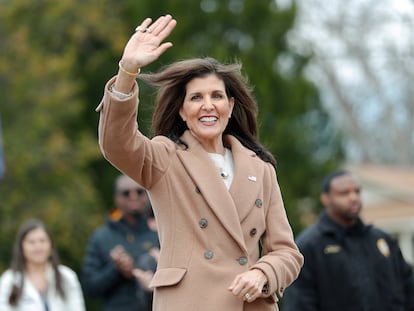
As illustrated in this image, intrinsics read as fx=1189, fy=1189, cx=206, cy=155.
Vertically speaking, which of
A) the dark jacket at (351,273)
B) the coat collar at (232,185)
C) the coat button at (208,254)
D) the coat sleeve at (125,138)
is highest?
the coat sleeve at (125,138)

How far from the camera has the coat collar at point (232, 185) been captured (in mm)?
5523

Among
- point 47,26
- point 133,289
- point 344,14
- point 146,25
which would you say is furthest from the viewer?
point 344,14

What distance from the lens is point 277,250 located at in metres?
5.68

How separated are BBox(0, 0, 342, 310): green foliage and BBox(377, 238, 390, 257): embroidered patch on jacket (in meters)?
Result: 16.3

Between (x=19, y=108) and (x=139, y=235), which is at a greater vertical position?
(x=19, y=108)

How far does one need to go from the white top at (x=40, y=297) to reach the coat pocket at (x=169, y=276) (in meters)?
5.20

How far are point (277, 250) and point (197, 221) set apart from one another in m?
0.44

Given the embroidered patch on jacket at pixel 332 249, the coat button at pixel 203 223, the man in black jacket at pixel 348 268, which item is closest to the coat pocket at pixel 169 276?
→ the coat button at pixel 203 223

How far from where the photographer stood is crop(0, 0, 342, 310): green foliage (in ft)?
89.8

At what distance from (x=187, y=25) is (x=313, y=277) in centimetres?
2147

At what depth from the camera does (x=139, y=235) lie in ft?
35.8

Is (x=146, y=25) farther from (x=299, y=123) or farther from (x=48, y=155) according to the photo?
(x=299, y=123)

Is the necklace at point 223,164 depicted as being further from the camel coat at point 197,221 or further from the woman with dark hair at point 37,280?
the woman with dark hair at point 37,280

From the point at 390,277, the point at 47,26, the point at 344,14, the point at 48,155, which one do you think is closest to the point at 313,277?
the point at 390,277
